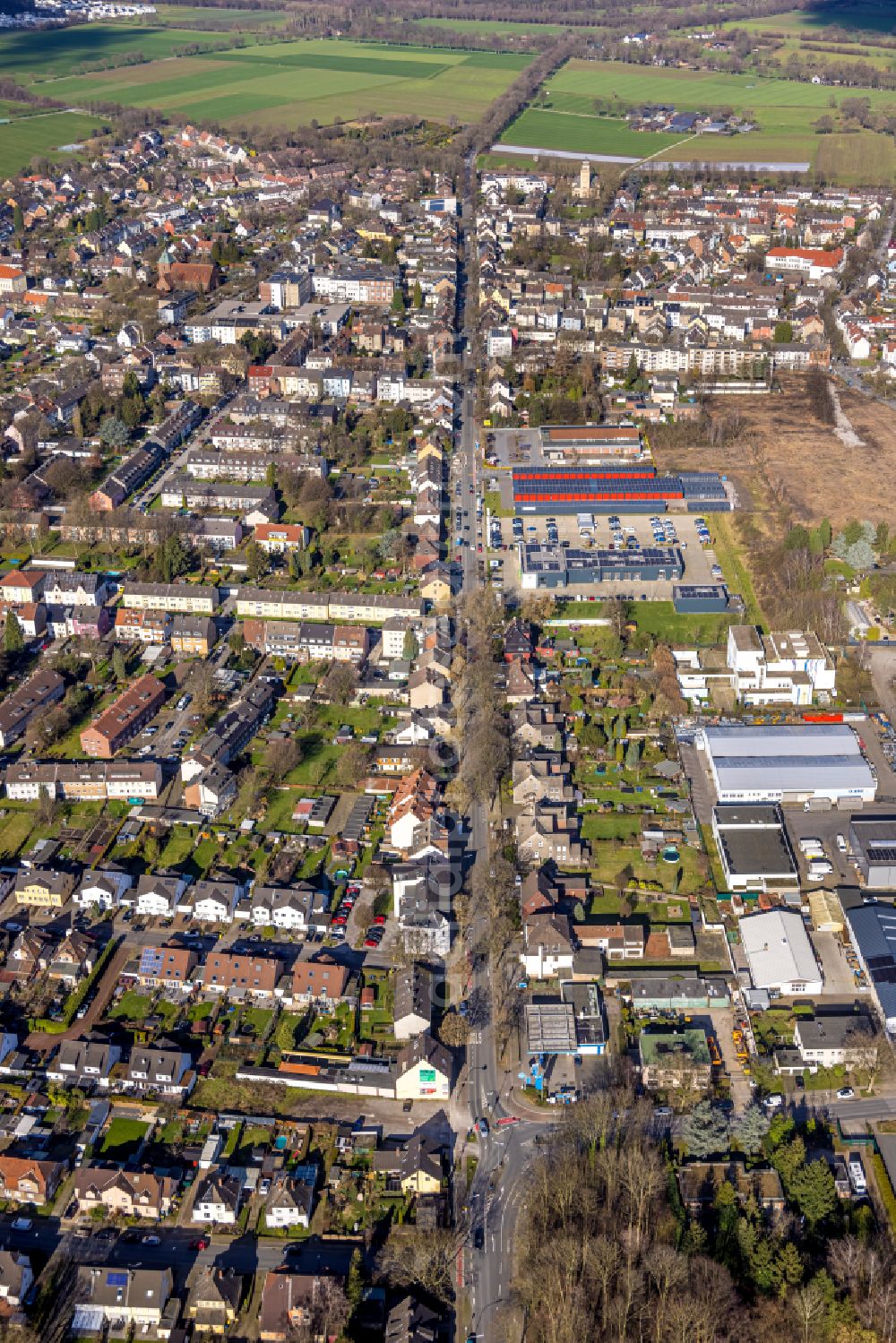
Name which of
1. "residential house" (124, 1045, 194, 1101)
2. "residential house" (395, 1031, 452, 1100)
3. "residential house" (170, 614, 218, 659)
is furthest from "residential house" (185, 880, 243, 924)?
"residential house" (170, 614, 218, 659)

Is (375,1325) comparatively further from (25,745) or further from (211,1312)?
(25,745)

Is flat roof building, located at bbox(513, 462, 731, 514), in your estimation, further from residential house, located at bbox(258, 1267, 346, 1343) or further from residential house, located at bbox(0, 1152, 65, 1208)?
residential house, located at bbox(258, 1267, 346, 1343)

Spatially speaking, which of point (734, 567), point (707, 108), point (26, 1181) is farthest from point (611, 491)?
point (707, 108)

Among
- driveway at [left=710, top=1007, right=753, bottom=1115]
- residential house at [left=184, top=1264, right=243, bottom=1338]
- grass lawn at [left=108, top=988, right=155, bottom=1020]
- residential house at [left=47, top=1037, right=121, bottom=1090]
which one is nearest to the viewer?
residential house at [left=184, top=1264, right=243, bottom=1338]

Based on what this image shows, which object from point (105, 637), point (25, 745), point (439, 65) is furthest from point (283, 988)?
point (439, 65)

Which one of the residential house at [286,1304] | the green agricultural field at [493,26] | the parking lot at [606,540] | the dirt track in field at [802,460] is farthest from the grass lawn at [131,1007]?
the green agricultural field at [493,26]

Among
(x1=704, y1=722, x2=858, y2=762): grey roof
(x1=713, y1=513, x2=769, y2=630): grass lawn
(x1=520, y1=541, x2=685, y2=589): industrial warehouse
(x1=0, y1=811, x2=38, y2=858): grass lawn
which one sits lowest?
(x1=0, y1=811, x2=38, y2=858): grass lawn

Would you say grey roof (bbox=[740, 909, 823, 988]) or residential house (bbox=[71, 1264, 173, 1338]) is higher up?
grey roof (bbox=[740, 909, 823, 988])
